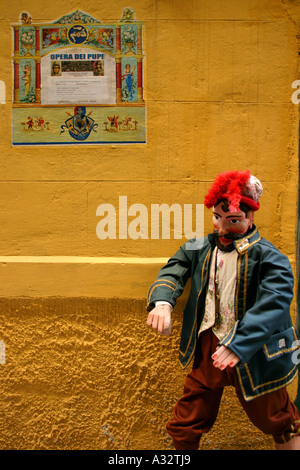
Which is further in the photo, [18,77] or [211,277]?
[18,77]

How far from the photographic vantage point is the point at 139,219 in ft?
9.63

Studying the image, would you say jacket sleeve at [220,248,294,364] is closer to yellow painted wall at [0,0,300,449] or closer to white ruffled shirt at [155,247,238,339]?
white ruffled shirt at [155,247,238,339]

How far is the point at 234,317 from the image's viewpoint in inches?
92.9

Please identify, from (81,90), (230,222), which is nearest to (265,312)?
(230,222)

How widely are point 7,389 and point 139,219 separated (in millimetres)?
1427

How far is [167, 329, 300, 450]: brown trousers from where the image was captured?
2.35 metres

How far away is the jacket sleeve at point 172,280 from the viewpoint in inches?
95.3

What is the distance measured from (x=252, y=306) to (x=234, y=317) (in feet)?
0.37

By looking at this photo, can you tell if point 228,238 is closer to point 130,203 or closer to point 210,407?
point 130,203

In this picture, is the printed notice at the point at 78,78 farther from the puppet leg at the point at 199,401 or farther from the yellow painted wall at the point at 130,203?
the puppet leg at the point at 199,401

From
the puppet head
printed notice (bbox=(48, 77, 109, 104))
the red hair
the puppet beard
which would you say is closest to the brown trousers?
the puppet beard

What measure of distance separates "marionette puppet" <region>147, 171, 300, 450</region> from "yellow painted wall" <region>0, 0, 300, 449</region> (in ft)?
1.32
